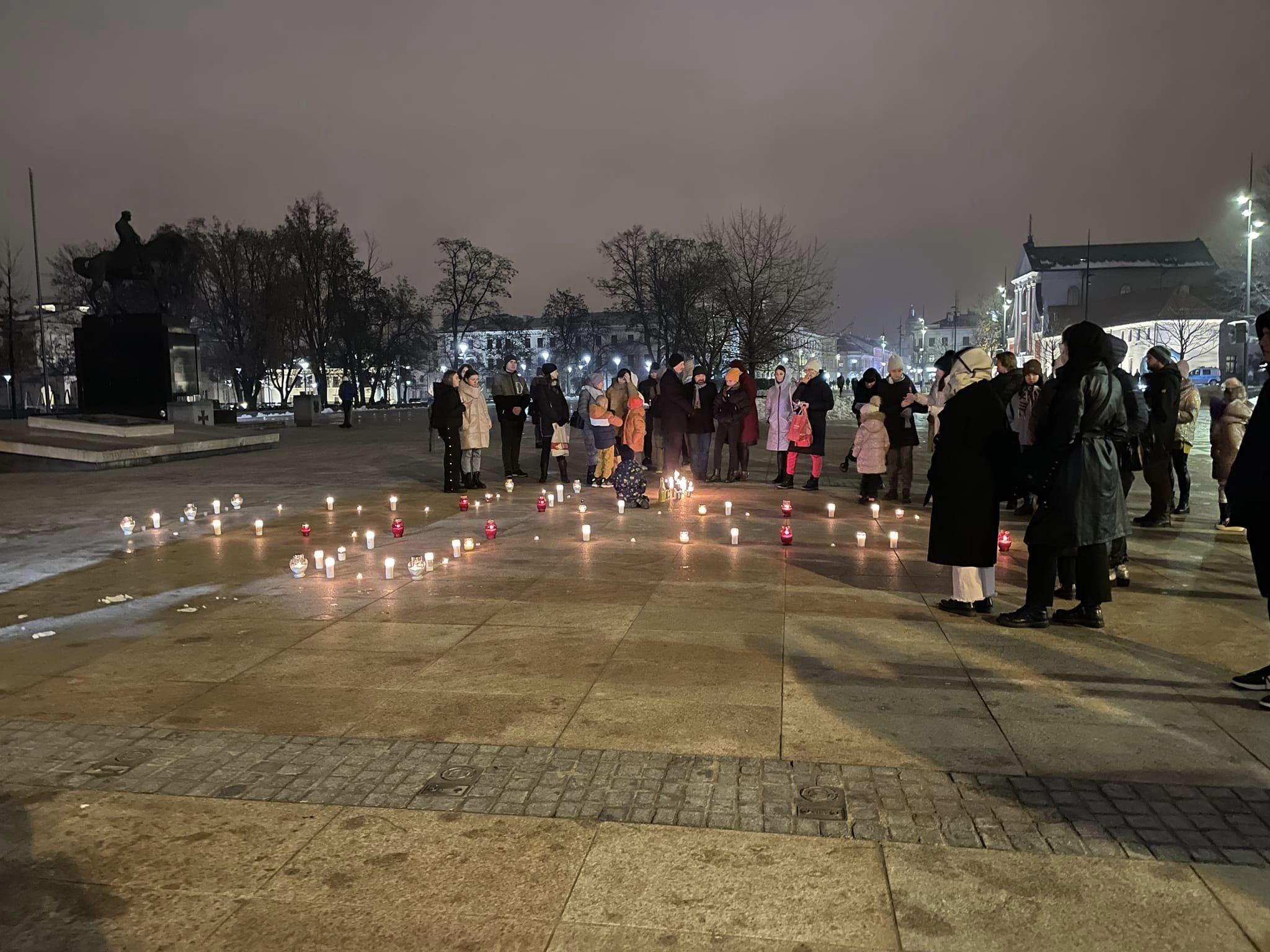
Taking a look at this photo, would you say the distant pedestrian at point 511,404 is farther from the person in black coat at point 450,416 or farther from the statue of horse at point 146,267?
the statue of horse at point 146,267

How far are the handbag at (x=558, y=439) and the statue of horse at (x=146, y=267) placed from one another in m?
16.5

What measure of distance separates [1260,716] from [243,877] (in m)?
4.70

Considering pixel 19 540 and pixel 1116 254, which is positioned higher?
pixel 1116 254

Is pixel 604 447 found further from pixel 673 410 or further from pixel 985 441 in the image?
pixel 985 441

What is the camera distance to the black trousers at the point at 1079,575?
6.34m

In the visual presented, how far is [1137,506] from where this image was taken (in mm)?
12164

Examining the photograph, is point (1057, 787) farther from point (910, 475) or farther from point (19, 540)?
point (19, 540)

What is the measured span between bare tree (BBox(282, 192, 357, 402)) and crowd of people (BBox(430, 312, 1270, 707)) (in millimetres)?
30928

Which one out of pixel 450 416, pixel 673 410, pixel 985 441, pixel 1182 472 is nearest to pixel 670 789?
pixel 985 441

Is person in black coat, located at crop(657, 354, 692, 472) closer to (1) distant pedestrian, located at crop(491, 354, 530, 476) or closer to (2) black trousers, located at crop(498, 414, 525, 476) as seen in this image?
(1) distant pedestrian, located at crop(491, 354, 530, 476)

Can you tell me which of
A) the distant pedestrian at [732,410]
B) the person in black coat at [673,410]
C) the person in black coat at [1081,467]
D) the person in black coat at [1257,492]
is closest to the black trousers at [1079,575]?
the person in black coat at [1081,467]

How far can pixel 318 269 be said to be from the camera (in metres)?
47.0

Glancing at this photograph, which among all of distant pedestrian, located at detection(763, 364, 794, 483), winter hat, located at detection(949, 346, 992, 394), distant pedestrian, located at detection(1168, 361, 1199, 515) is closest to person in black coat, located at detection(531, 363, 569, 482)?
distant pedestrian, located at detection(763, 364, 794, 483)

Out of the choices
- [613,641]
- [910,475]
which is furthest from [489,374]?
[613,641]
